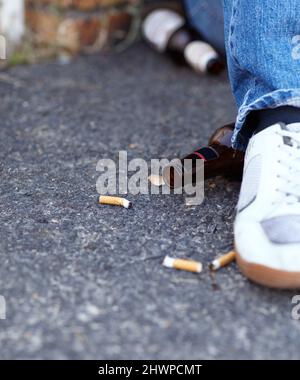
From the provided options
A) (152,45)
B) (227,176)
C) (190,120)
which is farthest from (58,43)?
(227,176)

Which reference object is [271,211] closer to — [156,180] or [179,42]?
[156,180]

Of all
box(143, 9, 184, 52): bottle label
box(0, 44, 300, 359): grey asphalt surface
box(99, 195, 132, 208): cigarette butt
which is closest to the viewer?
box(0, 44, 300, 359): grey asphalt surface

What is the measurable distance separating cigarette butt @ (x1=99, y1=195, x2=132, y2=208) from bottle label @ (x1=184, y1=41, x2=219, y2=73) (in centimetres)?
75

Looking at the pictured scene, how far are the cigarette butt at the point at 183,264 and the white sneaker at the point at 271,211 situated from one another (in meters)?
0.06

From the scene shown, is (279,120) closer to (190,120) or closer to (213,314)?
(213,314)

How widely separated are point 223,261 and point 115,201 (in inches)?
9.6

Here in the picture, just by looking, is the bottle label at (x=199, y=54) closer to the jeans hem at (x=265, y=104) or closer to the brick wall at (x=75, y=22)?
the brick wall at (x=75, y=22)

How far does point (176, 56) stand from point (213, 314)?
1.12 m

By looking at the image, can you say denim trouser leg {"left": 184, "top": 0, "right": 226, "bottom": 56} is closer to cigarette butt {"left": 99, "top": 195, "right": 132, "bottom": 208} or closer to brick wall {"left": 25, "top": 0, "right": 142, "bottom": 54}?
brick wall {"left": 25, "top": 0, "right": 142, "bottom": 54}

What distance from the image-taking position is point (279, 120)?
95cm

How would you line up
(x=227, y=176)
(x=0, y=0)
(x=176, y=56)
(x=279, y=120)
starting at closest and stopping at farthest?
(x=279, y=120) → (x=227, y=176) → (x=0, y=0) → (x=176, y=56)

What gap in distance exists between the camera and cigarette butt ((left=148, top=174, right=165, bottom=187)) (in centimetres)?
111

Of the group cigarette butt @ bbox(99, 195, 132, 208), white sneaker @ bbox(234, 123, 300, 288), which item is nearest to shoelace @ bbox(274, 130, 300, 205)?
white sneaker @ bbox(234, 123, 300, 288)

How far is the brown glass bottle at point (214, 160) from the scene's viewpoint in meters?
1.03
